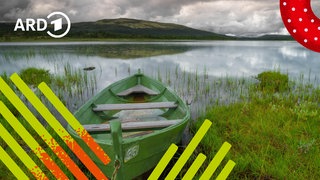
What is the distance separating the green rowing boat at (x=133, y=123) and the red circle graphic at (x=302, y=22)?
2.19 meters

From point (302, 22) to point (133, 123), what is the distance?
410 cm

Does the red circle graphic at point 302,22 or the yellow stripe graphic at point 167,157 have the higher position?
the red circle graphic at point 302,22

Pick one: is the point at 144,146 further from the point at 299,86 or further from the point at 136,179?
the point at 299,86

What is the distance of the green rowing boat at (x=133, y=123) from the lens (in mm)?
4383

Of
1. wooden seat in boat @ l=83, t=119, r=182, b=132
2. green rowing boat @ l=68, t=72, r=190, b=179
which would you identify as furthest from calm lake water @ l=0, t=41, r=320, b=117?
wooden seat in boat @ l=83, t=119, r=182, b=132

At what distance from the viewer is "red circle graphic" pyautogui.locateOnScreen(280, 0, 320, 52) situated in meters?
2.69

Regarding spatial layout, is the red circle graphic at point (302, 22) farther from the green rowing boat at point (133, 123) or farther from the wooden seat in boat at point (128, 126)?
the wooden seat in boat at point (128, 126)

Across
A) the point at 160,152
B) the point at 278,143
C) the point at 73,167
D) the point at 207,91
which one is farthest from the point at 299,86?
the point at 73,167

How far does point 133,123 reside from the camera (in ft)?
19.5

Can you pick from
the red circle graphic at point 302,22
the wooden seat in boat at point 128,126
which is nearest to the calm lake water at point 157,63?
the wooden seat in boat at point 128,126

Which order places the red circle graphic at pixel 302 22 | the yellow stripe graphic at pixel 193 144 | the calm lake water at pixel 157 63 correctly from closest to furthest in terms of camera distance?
the yellow stripe graphic at pixel 193 144 → the red circle graphic at pixel 302 22 → the calm lake water at pixel 157 63

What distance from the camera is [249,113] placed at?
352 inches

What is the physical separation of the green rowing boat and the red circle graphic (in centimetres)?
219

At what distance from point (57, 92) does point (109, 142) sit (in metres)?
8.66
